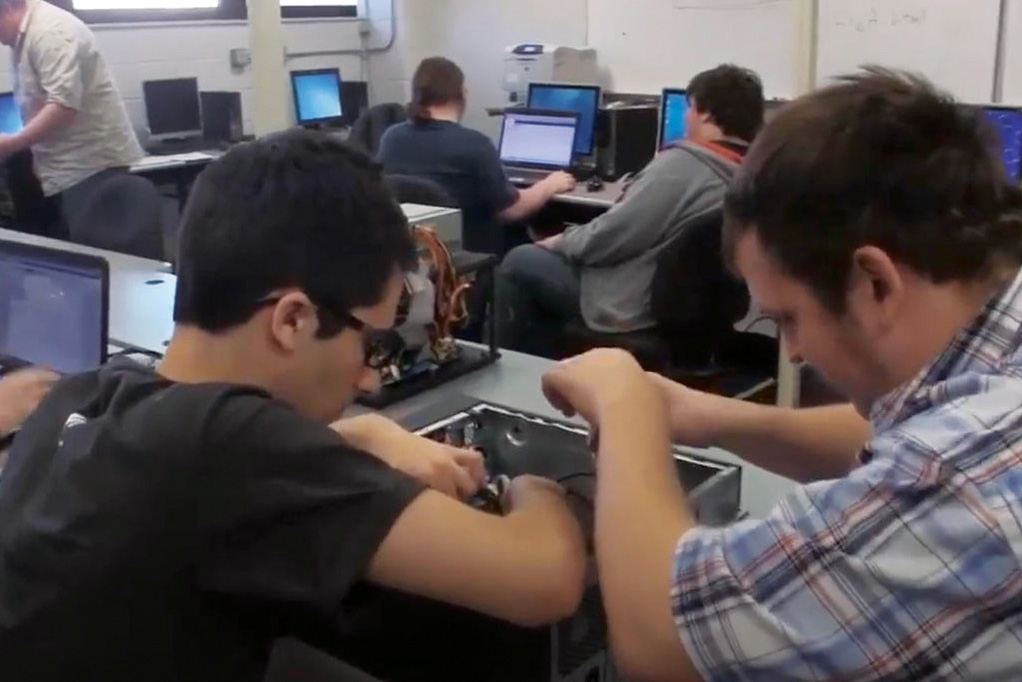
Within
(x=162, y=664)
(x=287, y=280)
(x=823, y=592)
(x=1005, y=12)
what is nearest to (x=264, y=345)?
(x=287, y=280)

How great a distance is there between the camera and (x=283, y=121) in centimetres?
306

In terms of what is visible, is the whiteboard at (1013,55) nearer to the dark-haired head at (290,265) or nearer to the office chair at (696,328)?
the office chair at (696,328)

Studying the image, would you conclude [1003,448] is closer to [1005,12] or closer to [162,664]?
[162,664]

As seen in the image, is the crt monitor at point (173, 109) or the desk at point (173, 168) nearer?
the desk at point (173, 168)

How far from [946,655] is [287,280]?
2.01ft

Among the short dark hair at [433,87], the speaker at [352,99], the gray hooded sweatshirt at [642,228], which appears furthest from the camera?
the speaker at [352,99]

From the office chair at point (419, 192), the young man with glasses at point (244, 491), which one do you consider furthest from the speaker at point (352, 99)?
the young man with glasses at point (244, 491)

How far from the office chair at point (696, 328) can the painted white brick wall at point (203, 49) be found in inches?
114

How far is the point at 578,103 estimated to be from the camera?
5121 millimetres

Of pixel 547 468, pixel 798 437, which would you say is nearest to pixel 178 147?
pixel 547 468

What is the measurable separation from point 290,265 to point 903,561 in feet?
1.87

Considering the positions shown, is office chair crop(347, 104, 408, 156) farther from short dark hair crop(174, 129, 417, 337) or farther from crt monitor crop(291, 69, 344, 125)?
short dark hair crop(174, 129, 417, 337)

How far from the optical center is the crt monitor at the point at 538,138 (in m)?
5.00

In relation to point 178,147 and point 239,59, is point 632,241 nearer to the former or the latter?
point 178,147
